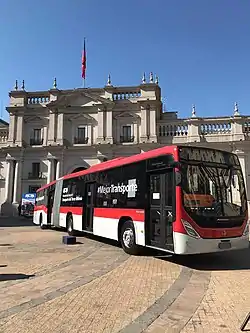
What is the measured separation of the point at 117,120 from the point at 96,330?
36564 millimetres

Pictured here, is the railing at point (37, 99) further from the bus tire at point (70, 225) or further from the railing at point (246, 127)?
the bus tire at point (70, 225)

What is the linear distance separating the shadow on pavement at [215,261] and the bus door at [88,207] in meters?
4.60

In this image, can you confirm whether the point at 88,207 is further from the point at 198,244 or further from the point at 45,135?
the point at 45,135

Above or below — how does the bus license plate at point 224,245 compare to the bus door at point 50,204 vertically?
below

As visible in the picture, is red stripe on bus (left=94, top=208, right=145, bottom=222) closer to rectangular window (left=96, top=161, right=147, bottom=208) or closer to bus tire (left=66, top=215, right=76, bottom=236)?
rectangular window (left=96, top=161, right=147, bottom=208)

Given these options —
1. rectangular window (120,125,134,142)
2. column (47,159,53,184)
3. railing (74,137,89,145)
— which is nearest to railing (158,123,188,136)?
rectangular window (120,125,134,142)

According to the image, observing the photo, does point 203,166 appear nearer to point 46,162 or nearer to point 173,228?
point 173,228

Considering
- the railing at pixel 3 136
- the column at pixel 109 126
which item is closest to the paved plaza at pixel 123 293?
the column at pixel 109 126

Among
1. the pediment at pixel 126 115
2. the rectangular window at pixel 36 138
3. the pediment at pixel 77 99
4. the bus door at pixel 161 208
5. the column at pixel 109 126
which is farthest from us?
the rectangular window at pixel 36 138

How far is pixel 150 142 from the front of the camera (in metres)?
37.9

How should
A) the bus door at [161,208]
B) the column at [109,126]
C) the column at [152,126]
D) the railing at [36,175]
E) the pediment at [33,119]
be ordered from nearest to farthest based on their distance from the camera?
the bus door at [161,208] < the column at [152,126] < the column at [109,126] < the railing at [36,175] < the pediment at [33,119]

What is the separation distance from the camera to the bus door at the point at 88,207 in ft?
48.0

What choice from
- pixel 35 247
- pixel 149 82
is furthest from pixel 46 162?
pixel 35 247

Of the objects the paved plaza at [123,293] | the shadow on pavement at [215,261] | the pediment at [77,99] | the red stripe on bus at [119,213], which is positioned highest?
the pediment at [77,99]
